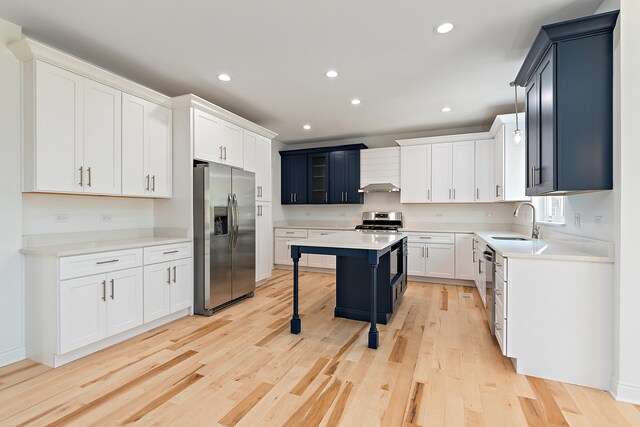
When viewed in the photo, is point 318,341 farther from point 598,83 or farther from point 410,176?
point 410,176

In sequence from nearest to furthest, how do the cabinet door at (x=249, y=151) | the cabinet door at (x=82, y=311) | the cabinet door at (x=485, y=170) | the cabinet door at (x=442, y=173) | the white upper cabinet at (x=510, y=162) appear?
the cabinet door at (x=82, y=311)
the white upper cabinet at (x=510, y=162)
the cabinet door at (x=249, y=151)
the cabinet door at (x=485, y=170)
the cabinet door at (x=442, y=173)

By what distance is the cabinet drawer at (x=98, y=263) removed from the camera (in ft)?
7.75

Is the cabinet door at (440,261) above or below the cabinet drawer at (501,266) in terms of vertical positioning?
below

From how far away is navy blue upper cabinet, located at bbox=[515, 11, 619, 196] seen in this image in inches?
77.5

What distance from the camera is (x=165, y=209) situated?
3.63 metres

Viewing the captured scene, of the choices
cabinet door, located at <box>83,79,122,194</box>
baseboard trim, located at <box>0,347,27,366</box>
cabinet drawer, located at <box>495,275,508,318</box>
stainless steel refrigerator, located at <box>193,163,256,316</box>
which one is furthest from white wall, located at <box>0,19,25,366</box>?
cabinet drawer, located at <box>495,275,508,318</box>

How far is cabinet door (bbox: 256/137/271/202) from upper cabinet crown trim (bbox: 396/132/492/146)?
227cm

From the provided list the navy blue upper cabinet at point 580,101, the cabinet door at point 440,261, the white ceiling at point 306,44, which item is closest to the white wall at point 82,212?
the white ceiling at point 306,44

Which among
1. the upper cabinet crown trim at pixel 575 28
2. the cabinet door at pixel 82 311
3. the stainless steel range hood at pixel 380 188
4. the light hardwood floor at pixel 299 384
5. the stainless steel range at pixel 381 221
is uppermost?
the upper cabinet crown trim at pixel 575 28

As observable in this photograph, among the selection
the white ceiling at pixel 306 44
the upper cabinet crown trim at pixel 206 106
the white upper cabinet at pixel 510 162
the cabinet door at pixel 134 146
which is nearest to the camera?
the white ceiling at pixel 306 44

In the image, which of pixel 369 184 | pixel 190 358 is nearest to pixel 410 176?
pixel 369 184

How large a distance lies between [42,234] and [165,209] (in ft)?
3.78

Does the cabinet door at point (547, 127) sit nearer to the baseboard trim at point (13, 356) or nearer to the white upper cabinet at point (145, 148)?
the white upper cabinet at point (145, 148)

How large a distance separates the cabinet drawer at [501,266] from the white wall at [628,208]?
0.61 metres
